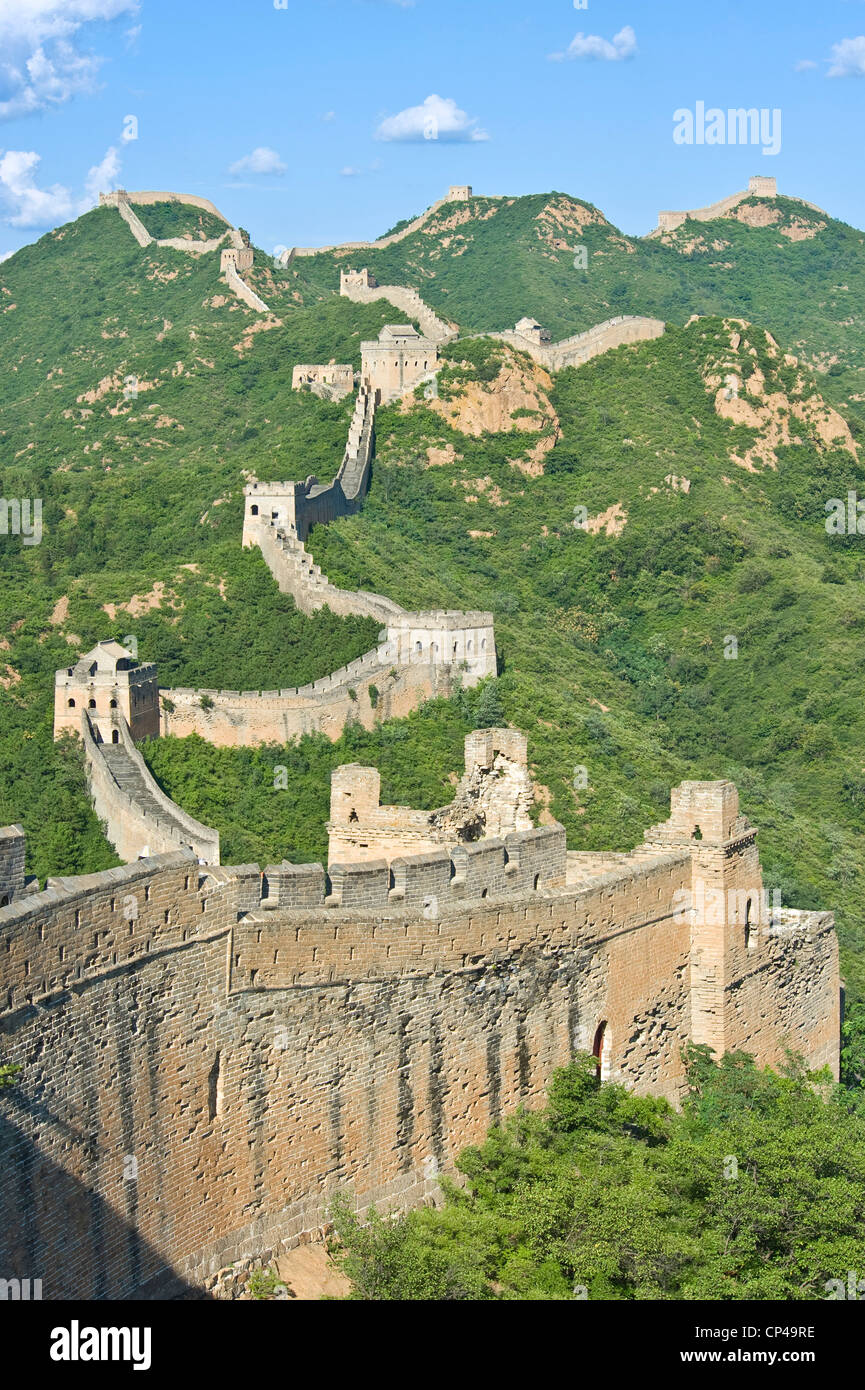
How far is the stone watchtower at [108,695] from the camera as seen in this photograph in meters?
41.7

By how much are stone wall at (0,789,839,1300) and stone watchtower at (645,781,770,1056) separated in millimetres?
1061

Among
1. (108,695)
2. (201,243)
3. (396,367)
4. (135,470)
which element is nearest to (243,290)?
(201,243)

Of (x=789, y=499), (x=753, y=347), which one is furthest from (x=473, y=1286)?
(x=753, y=347)

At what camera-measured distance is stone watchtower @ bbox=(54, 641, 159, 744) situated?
137 feet

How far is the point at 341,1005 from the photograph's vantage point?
1747 cm

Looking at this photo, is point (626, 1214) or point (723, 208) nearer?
point (626, 1214)

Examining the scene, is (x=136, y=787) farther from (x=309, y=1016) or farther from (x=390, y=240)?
(x=390, y=240)

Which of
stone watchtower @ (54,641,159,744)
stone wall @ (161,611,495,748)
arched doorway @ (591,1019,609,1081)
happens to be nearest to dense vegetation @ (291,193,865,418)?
A: stone wall @ (161,611,495,748)

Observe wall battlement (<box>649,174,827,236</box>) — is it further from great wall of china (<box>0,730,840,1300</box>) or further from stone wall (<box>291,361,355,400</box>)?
great wall of china (<box>0,730,840,1300</box>)

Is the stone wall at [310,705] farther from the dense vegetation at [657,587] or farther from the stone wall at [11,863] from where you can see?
the stone wall at [11,863]

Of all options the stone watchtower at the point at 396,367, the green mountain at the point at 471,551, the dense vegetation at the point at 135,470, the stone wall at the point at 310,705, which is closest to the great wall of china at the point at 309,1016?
the dense vegetation at the point at 135,470

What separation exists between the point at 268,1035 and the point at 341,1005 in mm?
865

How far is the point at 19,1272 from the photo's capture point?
14203 millimetres

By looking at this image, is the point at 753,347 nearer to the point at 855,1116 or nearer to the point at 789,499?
the point at 789,499
